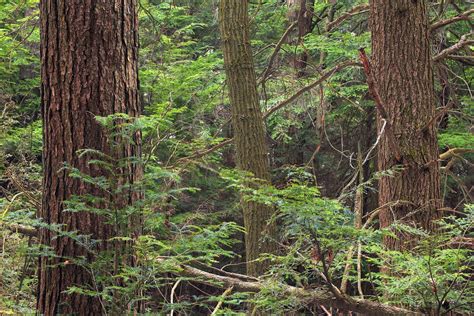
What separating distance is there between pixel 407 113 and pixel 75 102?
260 cm

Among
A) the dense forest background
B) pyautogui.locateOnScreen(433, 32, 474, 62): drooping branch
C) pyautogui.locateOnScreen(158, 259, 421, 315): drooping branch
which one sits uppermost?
pyautogui.locateOnScreen(433, 32, 474, 62): drooping branch

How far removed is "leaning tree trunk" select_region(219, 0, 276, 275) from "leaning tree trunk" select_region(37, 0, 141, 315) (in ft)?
9.79

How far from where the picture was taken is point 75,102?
3.13m

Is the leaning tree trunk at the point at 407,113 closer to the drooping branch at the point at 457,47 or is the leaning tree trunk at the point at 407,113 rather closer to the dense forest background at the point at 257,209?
the dense forest background at the point at 257,209

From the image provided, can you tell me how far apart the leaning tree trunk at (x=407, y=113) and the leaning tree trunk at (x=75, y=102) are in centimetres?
223

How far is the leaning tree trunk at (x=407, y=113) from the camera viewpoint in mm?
4539

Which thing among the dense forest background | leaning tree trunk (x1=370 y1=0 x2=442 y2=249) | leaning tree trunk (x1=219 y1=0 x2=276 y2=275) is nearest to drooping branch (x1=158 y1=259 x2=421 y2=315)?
the dense forest background

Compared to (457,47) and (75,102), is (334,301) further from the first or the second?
(457,47)

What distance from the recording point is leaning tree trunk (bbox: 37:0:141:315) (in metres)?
3.03

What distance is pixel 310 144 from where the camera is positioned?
1312cm

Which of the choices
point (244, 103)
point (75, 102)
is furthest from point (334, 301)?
point (244, 103)

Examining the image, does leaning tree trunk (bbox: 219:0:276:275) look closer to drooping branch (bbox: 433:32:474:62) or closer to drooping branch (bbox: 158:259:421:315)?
drooping branch (bbox: 433:32:474:62)

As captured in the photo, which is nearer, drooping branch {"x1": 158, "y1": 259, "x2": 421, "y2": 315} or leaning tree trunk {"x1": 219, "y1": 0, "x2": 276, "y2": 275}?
drooping branch {"x1": 158, "y1": 259, "x2": 421, "y2": 315}

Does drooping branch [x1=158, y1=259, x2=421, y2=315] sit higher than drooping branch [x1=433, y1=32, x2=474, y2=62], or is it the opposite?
drooping branch [x1=433, y1=32, x2=474, y2=62]
